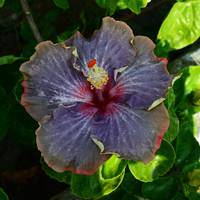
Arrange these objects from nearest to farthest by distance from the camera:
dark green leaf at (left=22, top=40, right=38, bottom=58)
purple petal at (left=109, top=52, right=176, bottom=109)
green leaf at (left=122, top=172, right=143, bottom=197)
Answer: purple petal at (left=109, top=52, right=176, bottom=109) → green leaf at (left=122, top=172, right=143, bottom=197) → dark green leaf at (left=22, top=40, right=38, bottom=58)

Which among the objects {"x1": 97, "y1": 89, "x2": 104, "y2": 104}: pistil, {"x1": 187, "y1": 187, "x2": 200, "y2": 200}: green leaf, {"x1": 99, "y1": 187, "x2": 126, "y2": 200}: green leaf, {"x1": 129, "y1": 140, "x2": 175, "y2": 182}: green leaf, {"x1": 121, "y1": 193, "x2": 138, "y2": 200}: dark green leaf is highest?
{"x1": 97, "y1": 89, "x2": 104, "y2": 104}: pistil

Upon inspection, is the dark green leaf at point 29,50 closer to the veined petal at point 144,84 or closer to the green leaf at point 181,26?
the green leaf at point 181,26

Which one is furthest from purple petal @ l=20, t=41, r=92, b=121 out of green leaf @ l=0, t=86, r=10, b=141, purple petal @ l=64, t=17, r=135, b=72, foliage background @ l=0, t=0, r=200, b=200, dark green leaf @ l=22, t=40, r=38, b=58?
dark green leaf @ l=22, t=40, r=38, b=58

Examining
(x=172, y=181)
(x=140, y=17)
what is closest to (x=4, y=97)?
(x=172, y=181)

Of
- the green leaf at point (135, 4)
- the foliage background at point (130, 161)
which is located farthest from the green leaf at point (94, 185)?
the green leaf at point (135, 4)

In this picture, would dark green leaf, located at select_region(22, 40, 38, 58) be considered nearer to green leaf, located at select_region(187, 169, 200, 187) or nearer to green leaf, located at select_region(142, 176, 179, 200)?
green leaf, located at select_region(142, 176, 179, 200)

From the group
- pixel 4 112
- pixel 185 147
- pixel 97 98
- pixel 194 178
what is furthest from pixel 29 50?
pixel 194 178

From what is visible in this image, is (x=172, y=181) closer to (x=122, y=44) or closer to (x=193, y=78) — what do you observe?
(x=193, y=78)
